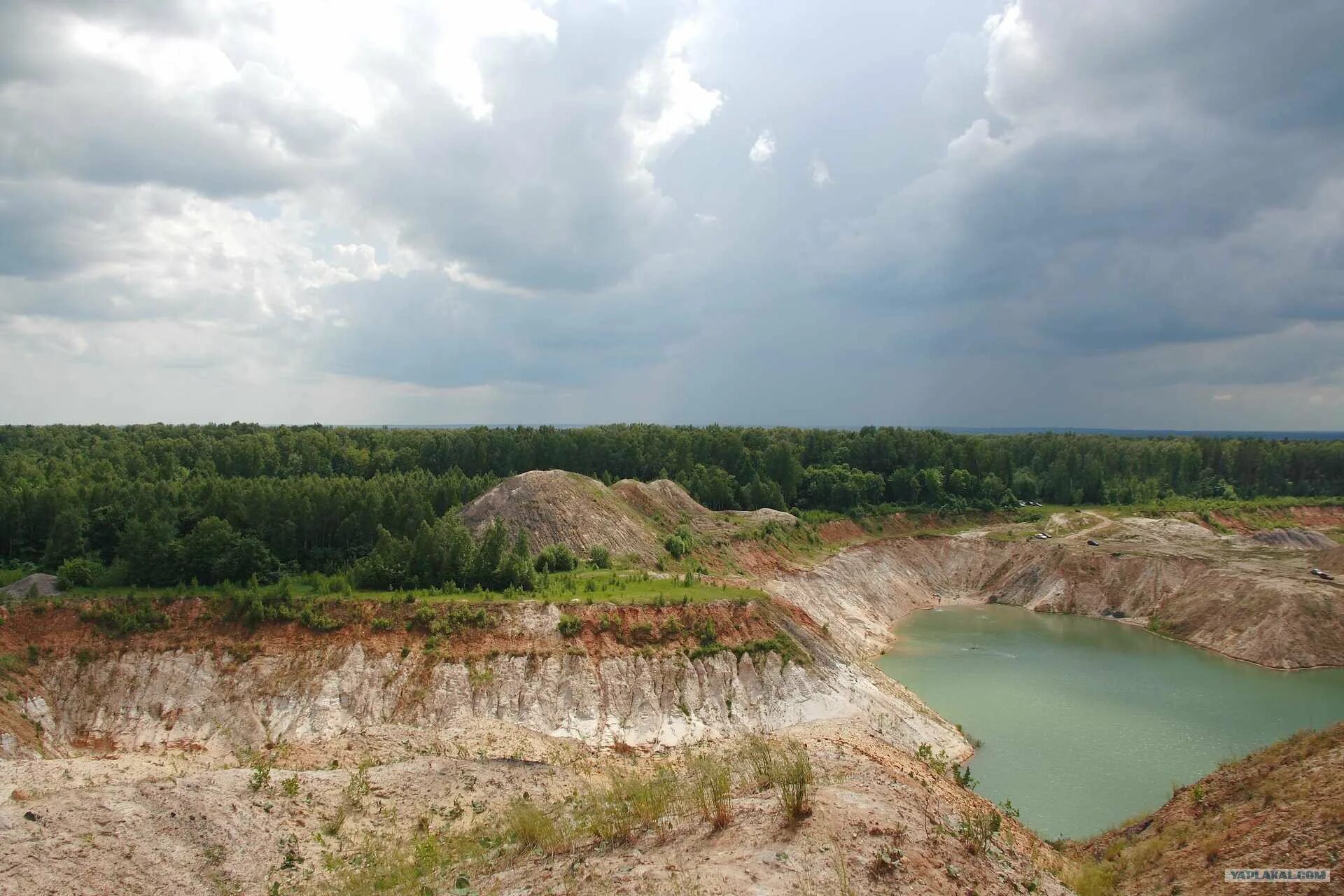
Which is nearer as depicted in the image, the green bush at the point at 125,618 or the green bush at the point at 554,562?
the green bush at the point at 125,618

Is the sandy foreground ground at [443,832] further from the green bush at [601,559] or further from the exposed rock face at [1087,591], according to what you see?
the exposed rock face at [1087,591]

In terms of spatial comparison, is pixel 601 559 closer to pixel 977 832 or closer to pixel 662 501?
pixel 662 501

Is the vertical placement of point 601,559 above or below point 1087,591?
above

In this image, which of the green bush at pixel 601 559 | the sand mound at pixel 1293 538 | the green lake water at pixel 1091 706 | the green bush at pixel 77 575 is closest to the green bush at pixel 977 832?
the green lake water at pixel 1091 706

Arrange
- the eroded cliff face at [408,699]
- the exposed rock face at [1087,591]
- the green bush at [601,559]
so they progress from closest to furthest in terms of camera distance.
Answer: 1. the eroded cliff face at [408,699]
2. the green bush at [601,559]
3. the exposed rock face at [1087,591]

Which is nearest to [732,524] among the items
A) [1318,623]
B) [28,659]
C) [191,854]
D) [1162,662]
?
[1162,662]

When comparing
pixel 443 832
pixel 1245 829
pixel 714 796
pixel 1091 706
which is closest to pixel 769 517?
pixel 1091 706

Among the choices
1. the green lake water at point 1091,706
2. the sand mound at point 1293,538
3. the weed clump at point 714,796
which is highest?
the weed clump at point 714,796

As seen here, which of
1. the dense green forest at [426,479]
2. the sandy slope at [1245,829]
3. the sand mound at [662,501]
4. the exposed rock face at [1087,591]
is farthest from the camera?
the sand mound at [662,501]
